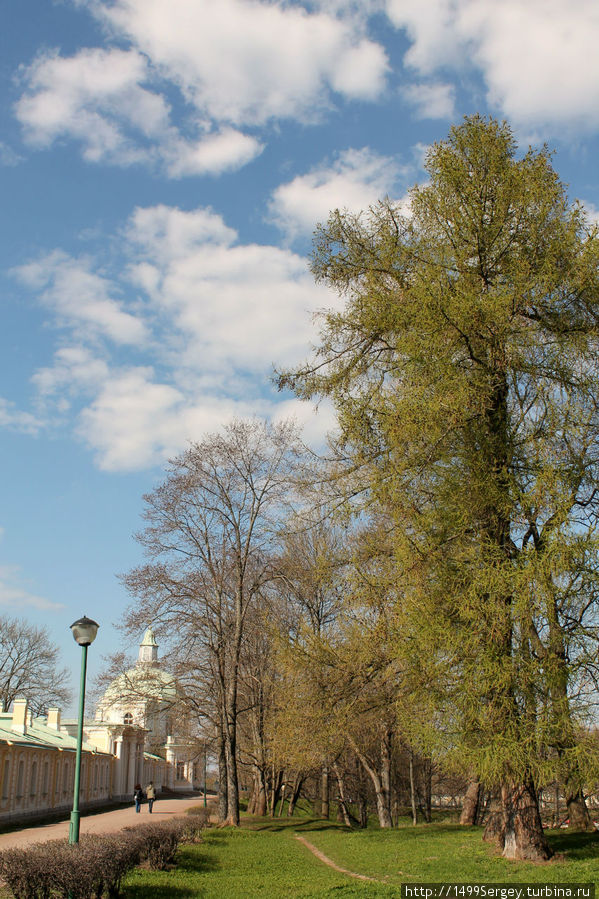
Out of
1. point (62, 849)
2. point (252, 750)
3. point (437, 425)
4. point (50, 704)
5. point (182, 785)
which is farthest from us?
point (182, 785)

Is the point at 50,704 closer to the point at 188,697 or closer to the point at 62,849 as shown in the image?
the point at 188,697

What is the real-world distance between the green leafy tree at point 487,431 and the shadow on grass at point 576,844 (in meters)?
1.10

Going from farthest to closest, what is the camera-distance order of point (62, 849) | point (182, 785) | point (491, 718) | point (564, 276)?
point (182, 785) < point (564, 276) < point (491, 718) < point (62, 849)

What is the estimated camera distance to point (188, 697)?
84.5 ft

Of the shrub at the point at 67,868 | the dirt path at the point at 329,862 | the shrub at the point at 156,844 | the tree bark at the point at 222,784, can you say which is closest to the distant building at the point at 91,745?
the tree bark at the point at 222,784

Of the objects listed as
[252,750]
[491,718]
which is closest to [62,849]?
[491,718]

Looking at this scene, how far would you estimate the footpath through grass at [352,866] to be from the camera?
1003 cm

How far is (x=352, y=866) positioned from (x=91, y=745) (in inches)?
1487

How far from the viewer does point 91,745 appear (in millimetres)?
47281

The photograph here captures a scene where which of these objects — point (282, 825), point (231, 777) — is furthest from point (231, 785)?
point (282, 825)

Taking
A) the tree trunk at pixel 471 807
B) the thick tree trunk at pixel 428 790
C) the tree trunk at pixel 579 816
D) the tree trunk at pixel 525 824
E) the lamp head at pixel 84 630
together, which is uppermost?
the lamp head at pixel 84 630

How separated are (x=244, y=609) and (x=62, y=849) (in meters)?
18.3

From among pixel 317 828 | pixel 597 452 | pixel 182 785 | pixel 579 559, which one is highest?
pixel 597 452

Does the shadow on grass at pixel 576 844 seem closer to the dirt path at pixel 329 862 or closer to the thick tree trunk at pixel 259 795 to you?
the dirt path at pixel 329 862
